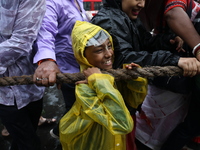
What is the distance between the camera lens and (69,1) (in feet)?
4.61

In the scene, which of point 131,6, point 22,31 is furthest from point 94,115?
point 131,6

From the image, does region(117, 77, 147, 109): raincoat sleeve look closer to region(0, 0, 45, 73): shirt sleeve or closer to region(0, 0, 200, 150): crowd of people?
region(0, 0, 200, 150): crowd of people

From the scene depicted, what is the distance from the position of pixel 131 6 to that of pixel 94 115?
0.77m

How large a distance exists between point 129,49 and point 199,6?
689 millimetres

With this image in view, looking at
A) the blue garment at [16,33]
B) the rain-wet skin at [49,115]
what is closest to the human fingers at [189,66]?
the blue garment at [16,33]

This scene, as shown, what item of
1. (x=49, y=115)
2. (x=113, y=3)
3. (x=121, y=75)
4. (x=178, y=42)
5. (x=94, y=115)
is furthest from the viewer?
(x=49, y=115)

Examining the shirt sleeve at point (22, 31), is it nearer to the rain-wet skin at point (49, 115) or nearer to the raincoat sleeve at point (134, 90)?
the raincoat sleeve at point (134, 90)

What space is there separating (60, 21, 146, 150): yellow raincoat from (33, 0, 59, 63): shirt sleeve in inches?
7.6

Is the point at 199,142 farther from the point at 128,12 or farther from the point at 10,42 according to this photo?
the point at 10,42

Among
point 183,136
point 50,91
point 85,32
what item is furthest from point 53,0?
point 50,91

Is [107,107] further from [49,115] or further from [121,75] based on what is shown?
[49,115]

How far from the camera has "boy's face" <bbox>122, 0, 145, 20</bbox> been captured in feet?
3.97

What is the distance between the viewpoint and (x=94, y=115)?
2.84 feet

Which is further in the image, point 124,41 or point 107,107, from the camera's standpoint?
point 124,41
